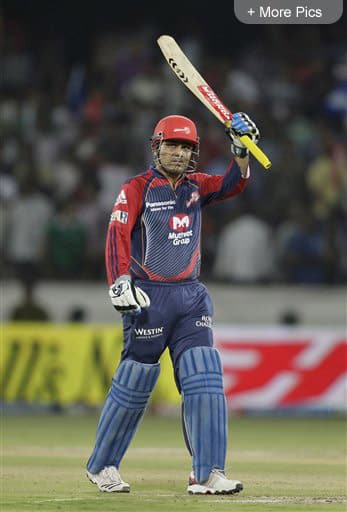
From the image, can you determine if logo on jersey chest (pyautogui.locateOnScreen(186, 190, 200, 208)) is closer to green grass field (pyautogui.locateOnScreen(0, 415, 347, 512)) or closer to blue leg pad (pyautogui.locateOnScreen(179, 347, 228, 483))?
blue leg pad (pyautogui.locateOnScreen(179, 347, 228, 483))

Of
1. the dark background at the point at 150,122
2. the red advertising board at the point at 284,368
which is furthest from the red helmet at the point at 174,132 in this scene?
the dark background at the point at 150,122

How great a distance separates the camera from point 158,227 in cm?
799

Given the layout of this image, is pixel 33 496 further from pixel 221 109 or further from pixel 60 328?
pixel 60 328

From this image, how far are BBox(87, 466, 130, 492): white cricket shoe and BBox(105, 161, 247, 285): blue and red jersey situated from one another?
1104 millimetres

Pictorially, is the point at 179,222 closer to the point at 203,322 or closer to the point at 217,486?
the point at 203,322

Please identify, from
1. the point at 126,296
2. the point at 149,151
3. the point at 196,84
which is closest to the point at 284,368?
the point at 149,151

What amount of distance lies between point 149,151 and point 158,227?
947 cm

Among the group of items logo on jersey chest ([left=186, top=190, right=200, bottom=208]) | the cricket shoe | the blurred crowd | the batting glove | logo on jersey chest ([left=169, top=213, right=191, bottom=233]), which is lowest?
the cricket shoe

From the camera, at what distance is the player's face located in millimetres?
8070

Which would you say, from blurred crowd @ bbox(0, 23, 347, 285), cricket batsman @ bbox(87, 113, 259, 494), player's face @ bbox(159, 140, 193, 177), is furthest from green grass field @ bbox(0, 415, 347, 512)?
blurred crowd @ bbox(0, 23, 347, 285)

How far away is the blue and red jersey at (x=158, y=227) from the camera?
7.96 metres

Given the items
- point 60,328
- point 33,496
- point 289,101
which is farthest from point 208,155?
point 33,496

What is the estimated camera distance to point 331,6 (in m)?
14.6

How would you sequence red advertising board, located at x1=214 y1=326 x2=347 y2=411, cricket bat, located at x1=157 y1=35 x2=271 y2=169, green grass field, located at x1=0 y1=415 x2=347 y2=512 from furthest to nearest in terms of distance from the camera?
red advertising board, located at x1=214 y1=326 x2=347 y2=411 < cricket bat, located at x1=157 y1=35 x2=271 y2=169 < green grass field, located at x1=0 y1=415 x2=347 y2=512
